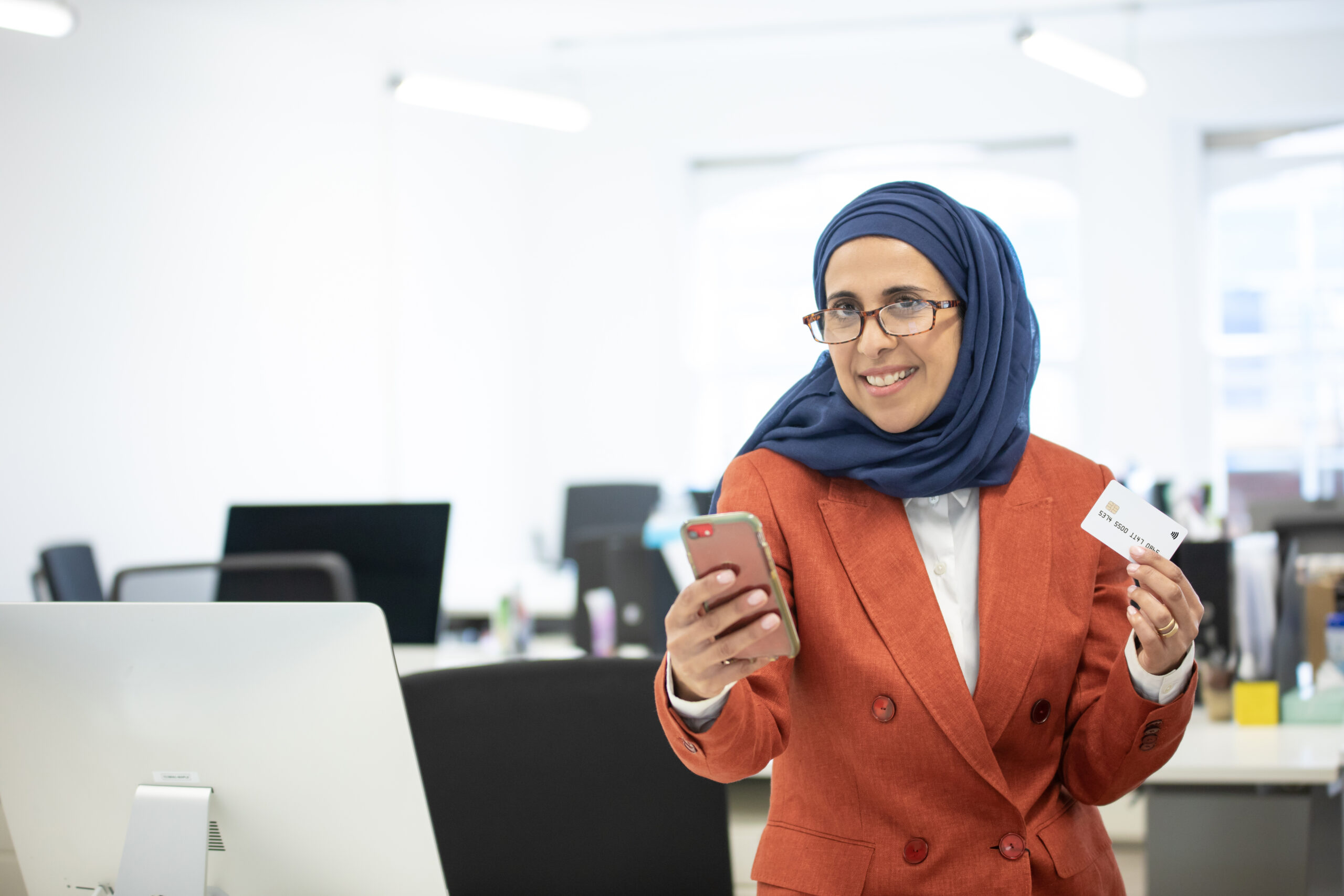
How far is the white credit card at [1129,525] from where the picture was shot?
3.74 feet

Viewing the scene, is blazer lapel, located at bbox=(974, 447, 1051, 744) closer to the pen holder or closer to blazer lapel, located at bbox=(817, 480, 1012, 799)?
blazer lapel, located at bbox=(817, 480, 1012, 799)

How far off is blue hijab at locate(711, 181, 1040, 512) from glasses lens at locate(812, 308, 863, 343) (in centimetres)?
5

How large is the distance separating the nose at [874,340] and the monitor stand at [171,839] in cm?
88

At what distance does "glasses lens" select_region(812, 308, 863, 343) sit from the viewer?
1.30 metres

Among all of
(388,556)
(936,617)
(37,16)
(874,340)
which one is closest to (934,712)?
(936,617)

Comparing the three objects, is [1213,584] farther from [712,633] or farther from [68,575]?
[68,575]

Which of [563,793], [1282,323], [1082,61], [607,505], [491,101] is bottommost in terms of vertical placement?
[563,793]

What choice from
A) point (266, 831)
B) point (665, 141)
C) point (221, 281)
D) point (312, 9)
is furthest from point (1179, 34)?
point (266, 831)

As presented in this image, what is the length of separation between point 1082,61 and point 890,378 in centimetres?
367

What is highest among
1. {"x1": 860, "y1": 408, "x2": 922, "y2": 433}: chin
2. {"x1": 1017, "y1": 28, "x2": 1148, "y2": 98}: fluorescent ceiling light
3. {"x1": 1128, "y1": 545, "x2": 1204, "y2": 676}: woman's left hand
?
{"x1": 1017, "y1": 28, "x2": 1148, "y2": 98}: fluorescent ceiling light

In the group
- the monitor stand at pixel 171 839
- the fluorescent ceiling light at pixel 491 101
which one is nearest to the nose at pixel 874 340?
the monitor stand at pixel 171 839

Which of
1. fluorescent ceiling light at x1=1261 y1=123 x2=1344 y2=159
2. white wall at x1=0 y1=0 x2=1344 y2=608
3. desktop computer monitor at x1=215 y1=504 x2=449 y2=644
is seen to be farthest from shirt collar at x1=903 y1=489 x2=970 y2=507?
fluorescent ceiling light at x1=1261 y1=123 x2=1344 y2=159

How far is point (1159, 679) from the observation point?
1.17 meters

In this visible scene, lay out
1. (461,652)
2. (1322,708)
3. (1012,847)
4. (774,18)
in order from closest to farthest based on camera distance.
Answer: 1. (1012,847)
2. (1322,708)
3. (461,652)
4. (774,18)
